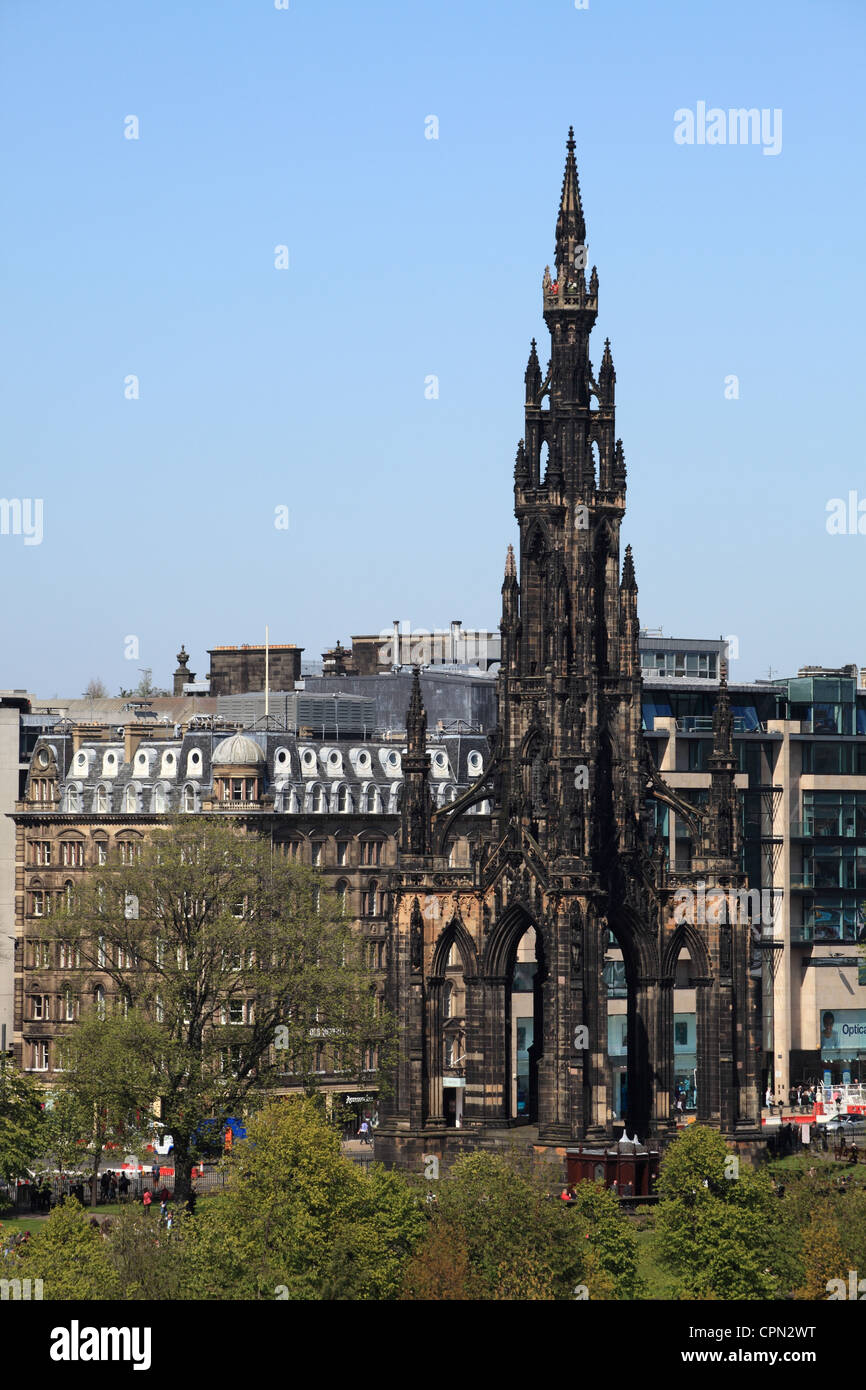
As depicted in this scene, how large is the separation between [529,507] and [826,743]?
225 ft

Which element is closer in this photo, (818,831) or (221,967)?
(221,967)

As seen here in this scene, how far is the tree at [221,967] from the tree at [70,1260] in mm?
27688

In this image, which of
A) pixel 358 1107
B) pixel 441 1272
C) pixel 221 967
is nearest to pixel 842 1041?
pixel 358 1107

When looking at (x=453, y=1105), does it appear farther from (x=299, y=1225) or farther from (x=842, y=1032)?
(x=842, y=1032)

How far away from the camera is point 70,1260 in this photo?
2864 inches

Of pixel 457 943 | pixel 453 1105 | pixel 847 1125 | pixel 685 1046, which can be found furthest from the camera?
pixel 685 1046

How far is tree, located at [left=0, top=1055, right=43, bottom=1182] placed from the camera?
102 metres

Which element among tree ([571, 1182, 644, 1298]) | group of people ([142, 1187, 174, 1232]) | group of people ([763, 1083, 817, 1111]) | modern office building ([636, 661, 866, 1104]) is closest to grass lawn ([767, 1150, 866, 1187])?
tree ([571, 1182, 644, 1298])

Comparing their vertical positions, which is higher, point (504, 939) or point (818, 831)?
point (818, 831)

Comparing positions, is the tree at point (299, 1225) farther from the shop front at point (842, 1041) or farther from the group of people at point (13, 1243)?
the shop front at point (842, 1041)

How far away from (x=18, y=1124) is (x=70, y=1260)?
1221 inches

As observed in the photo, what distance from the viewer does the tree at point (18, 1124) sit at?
101688mm

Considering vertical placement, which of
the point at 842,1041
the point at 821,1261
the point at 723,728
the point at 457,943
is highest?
the point at 723,728
